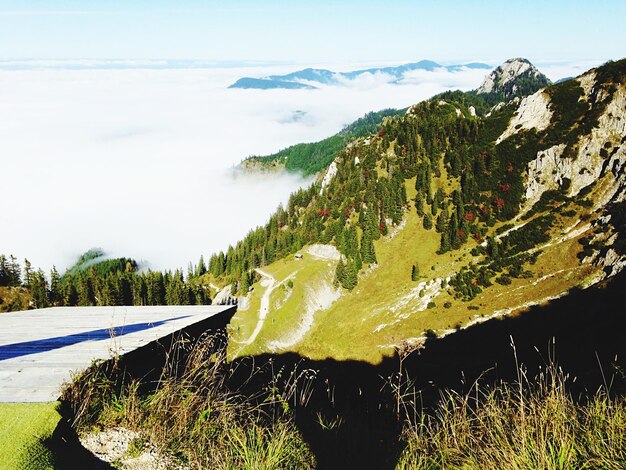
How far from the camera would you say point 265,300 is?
126 metres

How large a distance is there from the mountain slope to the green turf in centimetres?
9605

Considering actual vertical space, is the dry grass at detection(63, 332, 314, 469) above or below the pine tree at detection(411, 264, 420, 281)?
above

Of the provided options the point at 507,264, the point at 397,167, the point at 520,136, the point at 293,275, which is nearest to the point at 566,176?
the point at 520,136

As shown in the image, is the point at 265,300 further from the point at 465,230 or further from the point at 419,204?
the point at 465,230

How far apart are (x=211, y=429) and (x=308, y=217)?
17414cm

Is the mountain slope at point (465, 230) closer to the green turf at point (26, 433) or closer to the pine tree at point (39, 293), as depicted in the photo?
the pine tree at point (39, 293)

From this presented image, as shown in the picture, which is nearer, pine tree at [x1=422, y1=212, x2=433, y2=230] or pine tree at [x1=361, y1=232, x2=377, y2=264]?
pine tree at [x1=361, y1=232, x2=377, y2=264]

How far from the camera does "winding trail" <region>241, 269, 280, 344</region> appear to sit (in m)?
112

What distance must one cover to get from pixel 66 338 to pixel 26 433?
5.17 metres

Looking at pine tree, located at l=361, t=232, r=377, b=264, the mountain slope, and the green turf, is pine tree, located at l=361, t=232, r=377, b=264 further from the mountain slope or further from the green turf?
the green turf

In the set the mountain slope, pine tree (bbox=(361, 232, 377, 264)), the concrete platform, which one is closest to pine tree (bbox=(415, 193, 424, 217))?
the mountain slope

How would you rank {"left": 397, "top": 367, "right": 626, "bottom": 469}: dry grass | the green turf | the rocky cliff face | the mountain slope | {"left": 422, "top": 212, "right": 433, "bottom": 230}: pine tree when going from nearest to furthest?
the green turf
{"left": 397, "top": 367, "right": 626, "bottom": 469}: dry grass
the mountain slope
the rocky cliff face
{"left": 422, "top": 212, "right": 433, "bottom": 230}: pine tree

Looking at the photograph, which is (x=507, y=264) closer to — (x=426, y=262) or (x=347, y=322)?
(x=426, y=262)

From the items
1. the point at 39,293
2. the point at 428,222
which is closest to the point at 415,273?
the point at 428,222
